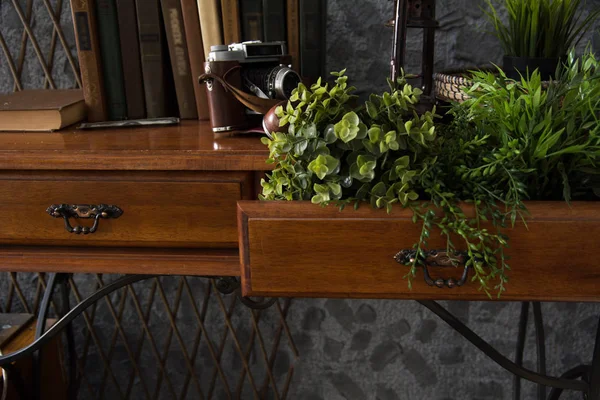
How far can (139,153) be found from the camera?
584 mm

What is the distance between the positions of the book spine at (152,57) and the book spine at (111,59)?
0.10ft

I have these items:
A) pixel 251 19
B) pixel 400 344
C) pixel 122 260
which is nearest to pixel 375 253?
pixel 122 260

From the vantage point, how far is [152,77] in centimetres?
78

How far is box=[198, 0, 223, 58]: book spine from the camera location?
736mm

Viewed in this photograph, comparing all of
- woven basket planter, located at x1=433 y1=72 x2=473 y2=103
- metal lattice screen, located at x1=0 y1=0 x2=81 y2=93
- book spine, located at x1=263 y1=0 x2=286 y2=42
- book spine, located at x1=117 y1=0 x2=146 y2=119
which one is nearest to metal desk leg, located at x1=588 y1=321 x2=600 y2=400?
woven basket planter, located at x1=433 y1=72 x2=473 y2=103

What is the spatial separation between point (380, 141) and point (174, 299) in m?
0.73

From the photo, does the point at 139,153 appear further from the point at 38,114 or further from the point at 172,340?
the point at 172,340

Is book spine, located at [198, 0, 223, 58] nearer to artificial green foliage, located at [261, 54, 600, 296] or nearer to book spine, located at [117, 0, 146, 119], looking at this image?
book spine, located at [117, 0, 146, 119]

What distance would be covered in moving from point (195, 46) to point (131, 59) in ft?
0.30

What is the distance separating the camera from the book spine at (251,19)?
2.45 feet

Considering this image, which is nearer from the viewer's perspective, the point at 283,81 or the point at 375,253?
the point at 375,253

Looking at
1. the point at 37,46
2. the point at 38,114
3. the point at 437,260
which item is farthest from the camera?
the point at 37,46

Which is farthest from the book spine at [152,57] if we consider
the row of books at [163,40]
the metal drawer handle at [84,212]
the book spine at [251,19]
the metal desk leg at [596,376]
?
the metal desk leg at [596,376]

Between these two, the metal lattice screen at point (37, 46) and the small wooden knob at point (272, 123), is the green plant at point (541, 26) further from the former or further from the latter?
the metal lattice screen at point (37, 46)
